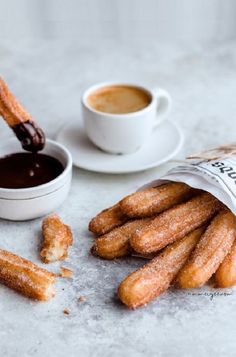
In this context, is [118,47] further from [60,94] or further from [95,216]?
[95,216]

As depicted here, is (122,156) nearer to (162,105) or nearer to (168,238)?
(162,105)

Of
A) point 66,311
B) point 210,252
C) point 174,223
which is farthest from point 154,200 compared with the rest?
point 66,311

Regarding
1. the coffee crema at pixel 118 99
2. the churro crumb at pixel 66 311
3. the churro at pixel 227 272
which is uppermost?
the coffee crema at pixel 118 99

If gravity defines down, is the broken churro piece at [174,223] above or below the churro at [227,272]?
above

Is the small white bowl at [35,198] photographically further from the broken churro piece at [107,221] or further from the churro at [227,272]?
the churro at [227,272]

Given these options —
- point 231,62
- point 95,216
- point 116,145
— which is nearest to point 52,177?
point 95,216

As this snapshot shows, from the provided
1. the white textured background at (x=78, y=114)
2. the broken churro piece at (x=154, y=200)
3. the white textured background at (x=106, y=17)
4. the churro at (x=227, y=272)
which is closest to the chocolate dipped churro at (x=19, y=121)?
the white textured background at (x=78, y=114)
